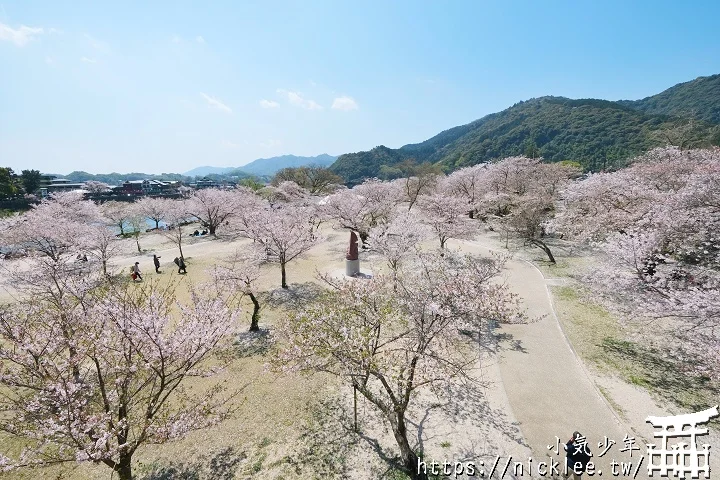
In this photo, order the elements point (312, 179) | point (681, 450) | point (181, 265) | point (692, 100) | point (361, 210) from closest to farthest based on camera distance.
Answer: point (681, 450)
point (181, 265)
point (361, 210)
point (312, 179)
point (692, 100)

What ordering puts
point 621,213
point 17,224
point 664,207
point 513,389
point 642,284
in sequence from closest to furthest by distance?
point 513,389 < point 642,284 < point 664,207 < point 621,213 < point 17,224

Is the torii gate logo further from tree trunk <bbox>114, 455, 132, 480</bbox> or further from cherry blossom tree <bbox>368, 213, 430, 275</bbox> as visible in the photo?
tree trunk <bbox>114, 455, 132, 480</bbox>

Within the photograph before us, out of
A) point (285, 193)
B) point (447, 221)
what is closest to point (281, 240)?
point (447, 221)

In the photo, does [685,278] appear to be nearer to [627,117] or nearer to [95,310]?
[95,310]

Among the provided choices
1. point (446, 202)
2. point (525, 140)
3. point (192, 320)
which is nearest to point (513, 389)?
point (192, 320)

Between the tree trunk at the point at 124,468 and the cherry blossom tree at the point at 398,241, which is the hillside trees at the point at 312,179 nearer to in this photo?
the cherry blossom tree at the point at 398,241

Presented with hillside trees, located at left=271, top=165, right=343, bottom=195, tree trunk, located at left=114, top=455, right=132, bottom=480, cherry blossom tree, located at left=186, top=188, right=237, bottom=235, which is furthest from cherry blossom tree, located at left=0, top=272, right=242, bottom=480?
hillside trees, located at left=271, top=165, right=343, bottom=195

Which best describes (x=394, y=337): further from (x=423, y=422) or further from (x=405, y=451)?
(x=423, y=422)
